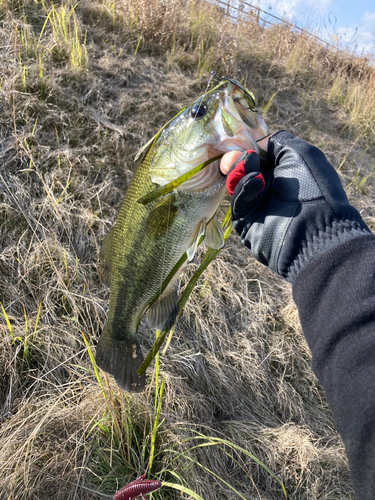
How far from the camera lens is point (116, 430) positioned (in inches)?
72.7

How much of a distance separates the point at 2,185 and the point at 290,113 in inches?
179

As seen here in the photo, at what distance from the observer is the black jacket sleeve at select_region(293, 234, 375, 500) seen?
0.86m

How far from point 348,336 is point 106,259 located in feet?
3.56

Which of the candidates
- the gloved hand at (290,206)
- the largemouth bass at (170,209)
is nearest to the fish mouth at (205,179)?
the largemouth bass at (170,209)

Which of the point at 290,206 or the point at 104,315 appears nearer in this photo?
the point at 290,206

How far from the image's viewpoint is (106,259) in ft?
5.18

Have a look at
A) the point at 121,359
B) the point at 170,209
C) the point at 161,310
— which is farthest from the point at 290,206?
the point at 121,359

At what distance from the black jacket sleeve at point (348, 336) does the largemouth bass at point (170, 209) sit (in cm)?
45

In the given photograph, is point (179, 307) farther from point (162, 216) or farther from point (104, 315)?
point (104, 315)

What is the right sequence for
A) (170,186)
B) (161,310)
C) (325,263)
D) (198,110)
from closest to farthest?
(325,263) → (170,186) → (198,110) → (161,310)

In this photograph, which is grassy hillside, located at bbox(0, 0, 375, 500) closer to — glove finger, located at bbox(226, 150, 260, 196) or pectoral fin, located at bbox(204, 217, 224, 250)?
pectoral fin, located at bbox(204, 217, 224, 250)

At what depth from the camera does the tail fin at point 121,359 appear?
1507mm

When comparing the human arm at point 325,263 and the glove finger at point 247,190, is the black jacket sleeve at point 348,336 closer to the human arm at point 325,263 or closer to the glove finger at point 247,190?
the human arm at point 325,263

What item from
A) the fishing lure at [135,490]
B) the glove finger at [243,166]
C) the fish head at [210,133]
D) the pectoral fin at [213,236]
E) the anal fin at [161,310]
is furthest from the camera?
the anal fin at [161,310]
